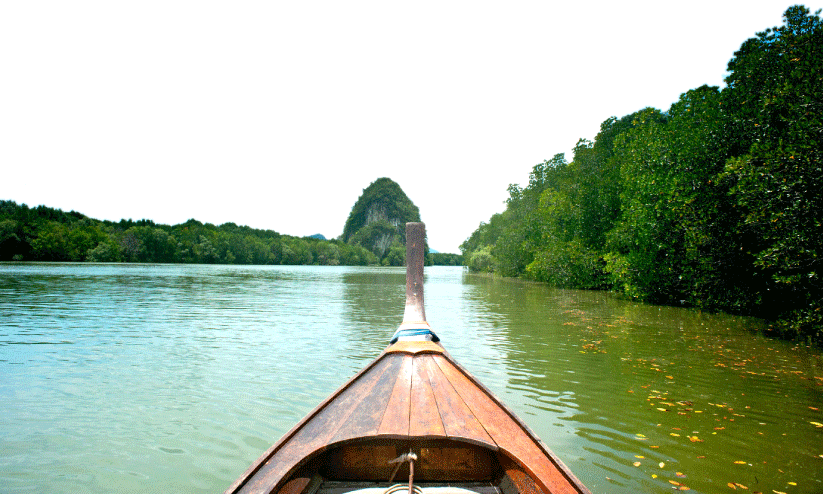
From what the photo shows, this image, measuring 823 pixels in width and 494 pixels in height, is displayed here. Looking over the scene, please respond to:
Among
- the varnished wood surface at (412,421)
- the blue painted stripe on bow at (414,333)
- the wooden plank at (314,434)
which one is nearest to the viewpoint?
the wooden plank at (314,434)

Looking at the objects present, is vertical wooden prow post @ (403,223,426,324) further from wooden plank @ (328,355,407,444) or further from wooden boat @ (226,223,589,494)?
wooden boat @ (226,223,589,494)

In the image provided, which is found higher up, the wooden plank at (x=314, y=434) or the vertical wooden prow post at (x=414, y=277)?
the vertical wooden prow post at (x=414, y=277)

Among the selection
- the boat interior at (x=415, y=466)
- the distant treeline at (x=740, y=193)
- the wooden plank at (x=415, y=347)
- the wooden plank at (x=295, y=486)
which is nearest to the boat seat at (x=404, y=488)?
the boat interior at (x=415, y=466)

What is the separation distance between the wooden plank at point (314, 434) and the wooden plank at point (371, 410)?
34 millimetres

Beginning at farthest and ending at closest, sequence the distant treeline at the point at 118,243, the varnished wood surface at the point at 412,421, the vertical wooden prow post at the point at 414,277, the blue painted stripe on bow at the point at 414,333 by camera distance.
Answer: the distant treeline at the point at 118,243, the vertical wooden prow post at the point at 414,277, the blue painted stripe on bow at the point at 414,333, the varnished wood surface at the point at 412,421

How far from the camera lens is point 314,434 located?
277 cm

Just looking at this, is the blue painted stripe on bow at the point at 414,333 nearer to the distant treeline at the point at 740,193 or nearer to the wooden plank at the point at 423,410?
the wooden plank at the point at 423,410

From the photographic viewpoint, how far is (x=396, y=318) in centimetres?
1496

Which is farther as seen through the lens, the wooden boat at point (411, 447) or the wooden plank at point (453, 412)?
the wooden plank at point (453, 412)

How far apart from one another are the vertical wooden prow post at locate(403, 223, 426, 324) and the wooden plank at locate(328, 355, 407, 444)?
1421 millimetres

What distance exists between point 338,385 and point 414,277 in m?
2.46

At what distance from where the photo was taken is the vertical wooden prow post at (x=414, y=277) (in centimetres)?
523

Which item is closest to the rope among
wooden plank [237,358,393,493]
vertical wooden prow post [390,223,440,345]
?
wooden plank [237,358,393,493]

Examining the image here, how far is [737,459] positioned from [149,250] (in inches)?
3642
